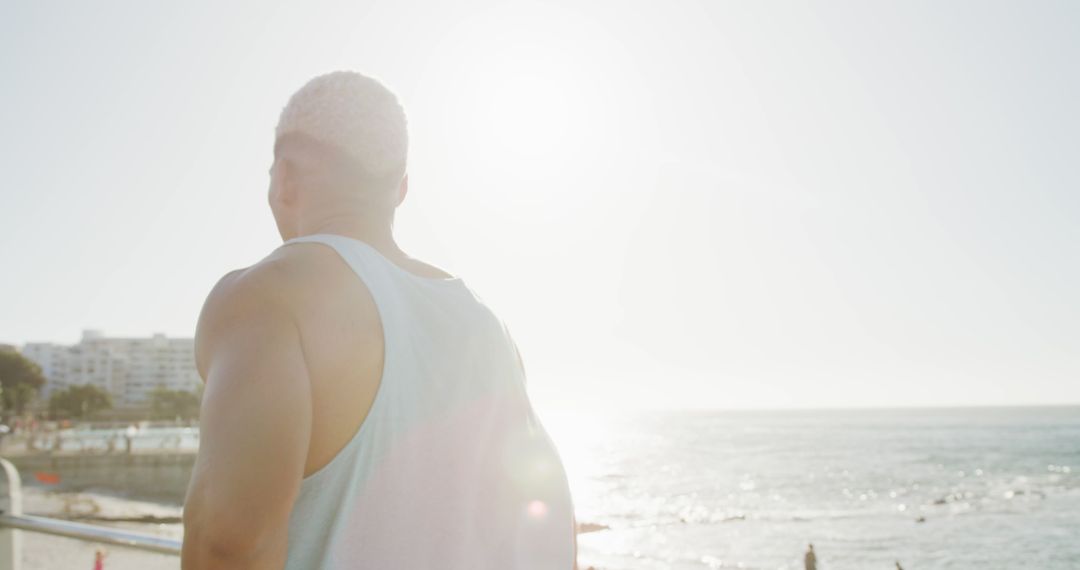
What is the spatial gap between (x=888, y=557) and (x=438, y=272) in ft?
113

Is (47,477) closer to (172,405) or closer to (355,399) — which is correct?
(355,399)

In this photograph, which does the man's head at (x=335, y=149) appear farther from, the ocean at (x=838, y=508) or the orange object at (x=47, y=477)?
the orange object at (x=47, y=477)

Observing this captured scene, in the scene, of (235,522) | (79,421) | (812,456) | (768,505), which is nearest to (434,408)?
(235,522)

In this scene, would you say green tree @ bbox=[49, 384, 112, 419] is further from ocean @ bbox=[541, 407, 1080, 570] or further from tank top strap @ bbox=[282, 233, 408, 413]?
tank top strap @ bbox=[282, 233, 408, 413]

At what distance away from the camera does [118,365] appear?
156250mm

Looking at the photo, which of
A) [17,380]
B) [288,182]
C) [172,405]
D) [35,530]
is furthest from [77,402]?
[288,182]

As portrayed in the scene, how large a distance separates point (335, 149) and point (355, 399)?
448 millimetres

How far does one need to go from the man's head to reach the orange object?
48.3 meters

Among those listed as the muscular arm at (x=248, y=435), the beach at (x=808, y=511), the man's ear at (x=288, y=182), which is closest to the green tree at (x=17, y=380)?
the beach at (x=808, y=511)

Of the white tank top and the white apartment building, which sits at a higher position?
the white apartment building

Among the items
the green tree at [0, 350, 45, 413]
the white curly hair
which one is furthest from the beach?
the green tree at [0, 350, 45, 413]

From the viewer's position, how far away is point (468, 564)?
1.24 metres

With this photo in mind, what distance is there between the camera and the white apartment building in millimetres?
152625

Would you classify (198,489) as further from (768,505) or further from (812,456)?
(812,456)
